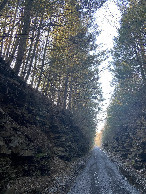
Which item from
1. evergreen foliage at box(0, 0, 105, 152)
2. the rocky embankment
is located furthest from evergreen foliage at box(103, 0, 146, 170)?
the rocky embankment

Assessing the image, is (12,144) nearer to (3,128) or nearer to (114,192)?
(3,128)

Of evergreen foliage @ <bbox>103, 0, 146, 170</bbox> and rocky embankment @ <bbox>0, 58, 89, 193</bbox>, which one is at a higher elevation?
evergreen foliage @ <bbox>103, 0, 146, 170</bbox>

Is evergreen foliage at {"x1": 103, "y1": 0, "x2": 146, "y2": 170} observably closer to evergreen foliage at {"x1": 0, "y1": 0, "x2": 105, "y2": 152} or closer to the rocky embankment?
evergreen foliage at {"x1": 0, "y1": 0, "x2": 105, "y2": 152}

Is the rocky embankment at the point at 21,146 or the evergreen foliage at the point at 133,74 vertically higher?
the evergreen foliage at the point at 133,74

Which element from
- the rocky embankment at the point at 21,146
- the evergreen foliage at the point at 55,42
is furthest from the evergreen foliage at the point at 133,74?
the rocky embankment at the point at 21,146

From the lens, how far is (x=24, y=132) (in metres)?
9.72

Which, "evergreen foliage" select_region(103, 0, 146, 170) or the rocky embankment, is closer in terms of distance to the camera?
the rocky embankment

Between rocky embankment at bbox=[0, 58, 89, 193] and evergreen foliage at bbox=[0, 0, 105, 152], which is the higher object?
evergreen foliage at bbox=[0, 0, 105, 152]

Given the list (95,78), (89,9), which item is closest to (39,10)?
(89,9)

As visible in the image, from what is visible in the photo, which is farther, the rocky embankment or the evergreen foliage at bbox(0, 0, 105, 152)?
the evergreen foliage at bbox(0, 0, 105, 152)

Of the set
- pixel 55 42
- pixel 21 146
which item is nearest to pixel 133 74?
pixel 55 42

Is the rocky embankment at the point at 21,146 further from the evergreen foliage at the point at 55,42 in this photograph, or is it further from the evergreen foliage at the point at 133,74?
the evergreen foliage at the point at 133,74

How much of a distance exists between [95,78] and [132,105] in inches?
252

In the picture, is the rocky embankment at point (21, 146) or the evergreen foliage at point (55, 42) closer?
the rocky embankment at point (21, 146)
